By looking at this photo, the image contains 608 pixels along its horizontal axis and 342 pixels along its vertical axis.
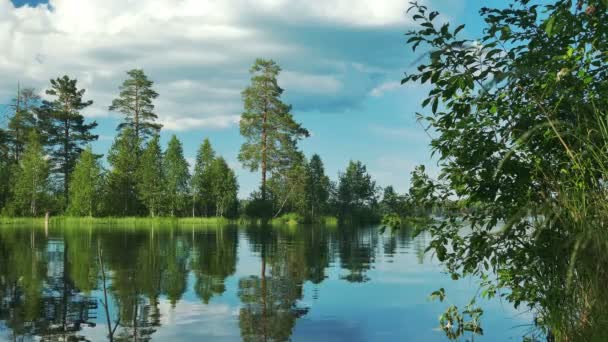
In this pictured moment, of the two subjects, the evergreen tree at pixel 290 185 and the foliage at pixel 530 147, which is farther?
the evergreen tree at pixel 290 185

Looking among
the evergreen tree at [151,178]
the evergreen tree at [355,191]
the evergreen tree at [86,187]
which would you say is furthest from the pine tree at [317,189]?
the evergreen tree at [86,187]

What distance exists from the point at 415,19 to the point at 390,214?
8.67ft

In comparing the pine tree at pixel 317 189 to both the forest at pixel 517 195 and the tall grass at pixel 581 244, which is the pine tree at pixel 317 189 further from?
the tall grass at pixel 581 244

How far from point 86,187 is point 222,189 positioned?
1579cm

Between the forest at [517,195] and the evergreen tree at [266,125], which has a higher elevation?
the evergreen tree at [266,125]

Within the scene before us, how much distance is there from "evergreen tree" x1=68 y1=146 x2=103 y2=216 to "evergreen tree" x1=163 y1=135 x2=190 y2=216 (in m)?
8.17

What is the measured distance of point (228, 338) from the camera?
917 centimetres

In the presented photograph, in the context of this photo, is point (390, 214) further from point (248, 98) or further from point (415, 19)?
point (248, 98)

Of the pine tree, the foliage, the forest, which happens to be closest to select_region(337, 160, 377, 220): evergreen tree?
the pine tree

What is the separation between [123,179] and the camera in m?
72.8

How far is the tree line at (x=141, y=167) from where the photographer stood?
6881 centimetres

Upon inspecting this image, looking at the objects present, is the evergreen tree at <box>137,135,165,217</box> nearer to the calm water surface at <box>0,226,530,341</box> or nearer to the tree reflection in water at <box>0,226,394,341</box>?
the tree reflection in water at <box>0,226,394,341</box>

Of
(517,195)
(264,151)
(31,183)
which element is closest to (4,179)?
(31,183)

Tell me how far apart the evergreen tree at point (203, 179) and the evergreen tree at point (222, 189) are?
913 millimetres
